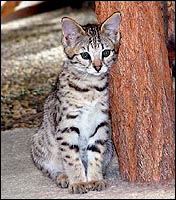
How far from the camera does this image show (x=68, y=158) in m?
3.45

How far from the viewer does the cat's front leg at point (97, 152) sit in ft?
11.4

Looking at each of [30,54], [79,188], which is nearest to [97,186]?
[79,188]

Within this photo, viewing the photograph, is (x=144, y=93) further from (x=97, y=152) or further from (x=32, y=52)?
(x=32, y=52)

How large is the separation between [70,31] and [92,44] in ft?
0.47

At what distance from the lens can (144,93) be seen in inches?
132

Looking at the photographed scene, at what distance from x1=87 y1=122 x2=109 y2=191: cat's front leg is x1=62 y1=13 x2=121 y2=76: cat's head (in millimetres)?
336

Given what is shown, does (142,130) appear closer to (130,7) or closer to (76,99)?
(76,99)

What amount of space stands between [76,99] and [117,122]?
25 cm

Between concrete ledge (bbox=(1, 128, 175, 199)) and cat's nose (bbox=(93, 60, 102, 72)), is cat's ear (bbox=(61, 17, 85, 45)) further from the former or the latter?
concrete ledge (bbox=(1, 128, 175, 199))

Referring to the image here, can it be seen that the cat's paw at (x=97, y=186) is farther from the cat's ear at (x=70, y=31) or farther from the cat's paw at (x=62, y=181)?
the cat's ear at (x=70, y=31)

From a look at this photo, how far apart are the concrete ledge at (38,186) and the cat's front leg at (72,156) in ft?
0.28

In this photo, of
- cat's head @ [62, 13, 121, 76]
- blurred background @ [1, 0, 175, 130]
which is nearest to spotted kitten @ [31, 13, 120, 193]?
cat's head @ [62, 13, 121, 76]

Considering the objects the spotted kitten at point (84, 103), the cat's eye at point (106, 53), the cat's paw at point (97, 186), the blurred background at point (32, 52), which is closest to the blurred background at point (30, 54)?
Result: the blurred background at point (32, 52)

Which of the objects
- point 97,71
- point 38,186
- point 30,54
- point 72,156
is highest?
point 30,54
